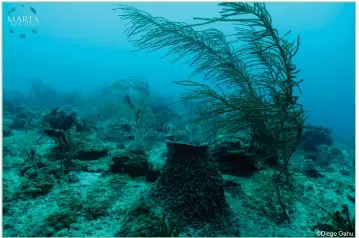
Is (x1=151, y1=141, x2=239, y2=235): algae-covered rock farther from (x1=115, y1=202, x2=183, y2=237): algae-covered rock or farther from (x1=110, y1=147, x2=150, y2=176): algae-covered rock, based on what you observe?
(x1=110, y1=147, x2=150, y2=176): algae-covered rock

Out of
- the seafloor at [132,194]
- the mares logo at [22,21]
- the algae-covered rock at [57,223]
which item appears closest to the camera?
the algae-covered rock at [57,223]

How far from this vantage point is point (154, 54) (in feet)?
428

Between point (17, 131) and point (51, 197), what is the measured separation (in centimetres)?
652

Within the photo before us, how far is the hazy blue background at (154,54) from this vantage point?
211 feet

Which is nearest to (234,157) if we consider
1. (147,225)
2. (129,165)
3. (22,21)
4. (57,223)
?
(129,165)

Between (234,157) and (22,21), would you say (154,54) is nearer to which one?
(22,21)

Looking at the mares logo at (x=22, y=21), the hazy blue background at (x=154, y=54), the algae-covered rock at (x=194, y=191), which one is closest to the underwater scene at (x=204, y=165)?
the algae-covered rock at (x=194, y=191)

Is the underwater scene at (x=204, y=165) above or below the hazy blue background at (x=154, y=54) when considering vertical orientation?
below

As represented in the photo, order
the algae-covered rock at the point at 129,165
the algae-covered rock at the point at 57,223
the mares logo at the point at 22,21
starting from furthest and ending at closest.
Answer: the mares logo at the point at 22,21 → the algae-covered rock at the point at 129,165 → the algae-covered rock at the point at 57,223

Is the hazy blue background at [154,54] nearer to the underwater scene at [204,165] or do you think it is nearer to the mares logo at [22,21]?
the mares logo at [22,21]

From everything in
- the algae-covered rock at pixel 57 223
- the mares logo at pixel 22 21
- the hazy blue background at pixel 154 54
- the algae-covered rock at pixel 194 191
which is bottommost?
the algae-covered rock at pixel 57 223

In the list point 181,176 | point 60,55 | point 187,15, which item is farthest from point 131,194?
point 60,55

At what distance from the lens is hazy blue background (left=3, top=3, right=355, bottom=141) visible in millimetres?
64188

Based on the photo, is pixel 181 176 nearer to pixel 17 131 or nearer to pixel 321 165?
pixel 321 165
